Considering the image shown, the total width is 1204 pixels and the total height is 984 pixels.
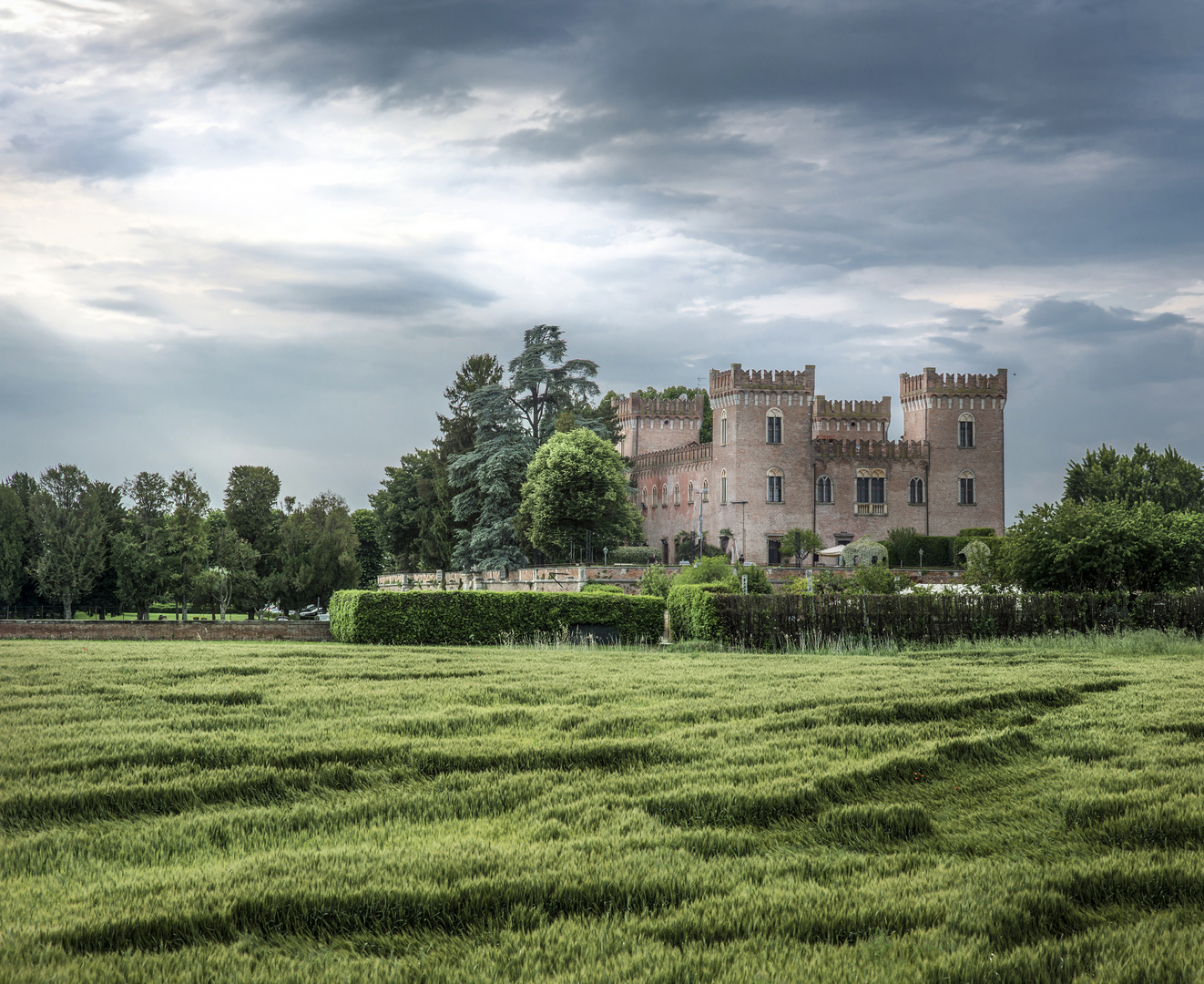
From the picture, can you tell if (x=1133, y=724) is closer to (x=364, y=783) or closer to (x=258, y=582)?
(x=364, y=783)

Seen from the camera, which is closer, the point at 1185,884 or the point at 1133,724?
the point at 1185,884

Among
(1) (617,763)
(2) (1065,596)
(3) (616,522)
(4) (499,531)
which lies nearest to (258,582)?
(4) (499,531)

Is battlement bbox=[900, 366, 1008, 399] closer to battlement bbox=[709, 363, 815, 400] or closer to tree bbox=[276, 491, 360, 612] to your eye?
battlement bbox=[709, 363, 815, 400]

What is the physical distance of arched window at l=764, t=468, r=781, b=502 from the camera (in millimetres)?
64250

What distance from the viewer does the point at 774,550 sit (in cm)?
6388

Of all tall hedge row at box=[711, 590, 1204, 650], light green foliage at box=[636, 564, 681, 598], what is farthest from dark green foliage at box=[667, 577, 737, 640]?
light green foliage at box=[636, 564, 681, 598]

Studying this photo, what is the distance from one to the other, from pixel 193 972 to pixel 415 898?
3.36 ft

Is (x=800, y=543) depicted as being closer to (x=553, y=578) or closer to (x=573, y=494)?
(x=573, y=494)

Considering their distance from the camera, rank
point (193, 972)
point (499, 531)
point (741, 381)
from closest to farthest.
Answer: point (193, 972)
point (499, 531)
point (741, 381)

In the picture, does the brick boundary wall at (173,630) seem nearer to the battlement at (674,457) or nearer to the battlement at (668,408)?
the battlement at (674,457)

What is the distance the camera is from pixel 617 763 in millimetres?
7688

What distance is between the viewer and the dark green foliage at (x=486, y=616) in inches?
926

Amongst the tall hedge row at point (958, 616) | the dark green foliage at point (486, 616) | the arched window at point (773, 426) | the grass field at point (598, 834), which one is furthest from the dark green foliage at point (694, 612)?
the arched window at point (773, 426)

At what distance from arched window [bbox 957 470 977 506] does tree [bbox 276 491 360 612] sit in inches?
1492
